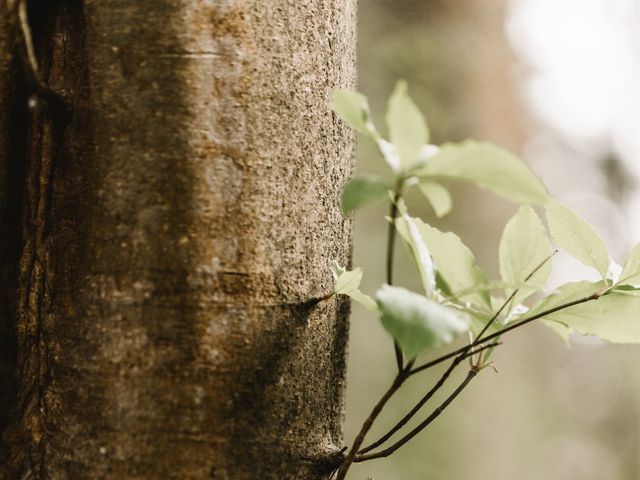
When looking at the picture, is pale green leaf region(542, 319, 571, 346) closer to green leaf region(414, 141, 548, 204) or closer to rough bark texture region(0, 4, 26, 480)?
green leaf region(414, 141, 548, 204)

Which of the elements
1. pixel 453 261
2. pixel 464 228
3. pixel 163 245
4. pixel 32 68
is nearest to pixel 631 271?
pixel 453 261

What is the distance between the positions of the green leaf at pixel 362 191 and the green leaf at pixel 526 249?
0.20 meters

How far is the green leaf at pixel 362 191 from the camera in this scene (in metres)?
0.35

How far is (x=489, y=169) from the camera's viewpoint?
343 mm

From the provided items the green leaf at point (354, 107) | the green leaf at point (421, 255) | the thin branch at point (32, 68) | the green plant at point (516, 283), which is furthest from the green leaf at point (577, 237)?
the thin branch at point (32, 68)

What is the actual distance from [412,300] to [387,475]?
2.54 meters

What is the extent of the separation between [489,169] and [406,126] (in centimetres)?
6

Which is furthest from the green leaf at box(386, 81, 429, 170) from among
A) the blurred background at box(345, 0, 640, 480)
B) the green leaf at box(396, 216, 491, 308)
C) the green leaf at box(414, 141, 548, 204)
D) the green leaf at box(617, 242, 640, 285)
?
the blurred background at box(345, 0, 640, 480)

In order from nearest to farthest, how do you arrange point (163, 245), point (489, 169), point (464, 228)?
point (489, 169) → point (163, 245) → point (464, 228)

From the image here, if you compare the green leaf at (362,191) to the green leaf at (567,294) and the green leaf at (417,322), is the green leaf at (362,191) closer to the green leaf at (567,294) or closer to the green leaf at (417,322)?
the green leaf at (417,322)

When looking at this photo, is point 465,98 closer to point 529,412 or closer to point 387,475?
point 529,412

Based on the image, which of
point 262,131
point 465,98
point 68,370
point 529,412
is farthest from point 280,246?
point 529,412

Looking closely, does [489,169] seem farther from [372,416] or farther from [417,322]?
[372,416]

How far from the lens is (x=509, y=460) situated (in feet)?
9.07
